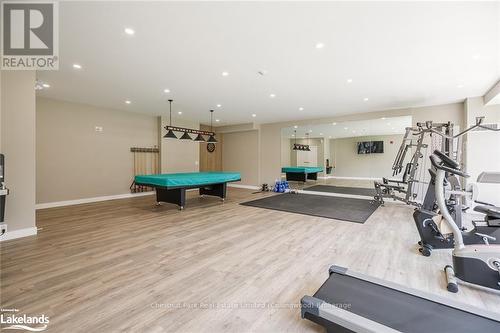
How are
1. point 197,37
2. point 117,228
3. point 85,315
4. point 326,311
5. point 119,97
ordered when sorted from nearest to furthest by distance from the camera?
1. point 326,311
2. point 85,315
3. point 197,37
4. point 117,228
5. point 119,97

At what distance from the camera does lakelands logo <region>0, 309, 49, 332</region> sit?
1.61m

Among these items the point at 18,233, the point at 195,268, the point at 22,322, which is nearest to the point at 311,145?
the point at 195,268

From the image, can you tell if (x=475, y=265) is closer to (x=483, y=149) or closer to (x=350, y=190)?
(x=483, y=149)

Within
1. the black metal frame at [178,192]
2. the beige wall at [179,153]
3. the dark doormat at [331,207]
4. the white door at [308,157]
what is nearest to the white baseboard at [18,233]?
the black metal frame at [178,192]

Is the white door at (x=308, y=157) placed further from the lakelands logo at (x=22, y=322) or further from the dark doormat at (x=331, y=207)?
the lakelands logo at (x=22, y=322)

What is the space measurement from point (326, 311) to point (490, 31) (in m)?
3.76

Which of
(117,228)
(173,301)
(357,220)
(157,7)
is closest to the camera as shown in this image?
(173,301)

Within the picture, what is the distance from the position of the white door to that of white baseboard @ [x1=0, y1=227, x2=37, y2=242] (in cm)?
864

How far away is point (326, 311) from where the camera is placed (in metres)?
1.54

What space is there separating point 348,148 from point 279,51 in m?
6.57

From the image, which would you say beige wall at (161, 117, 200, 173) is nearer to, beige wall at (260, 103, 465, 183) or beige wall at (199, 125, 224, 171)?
beige wall at (199, 125, 224, 171)

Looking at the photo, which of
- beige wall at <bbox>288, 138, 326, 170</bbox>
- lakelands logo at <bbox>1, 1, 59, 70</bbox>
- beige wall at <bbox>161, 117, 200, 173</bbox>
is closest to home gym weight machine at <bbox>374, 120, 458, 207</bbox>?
beige wall at <bbox>288, 138, 326, 170</bbox>

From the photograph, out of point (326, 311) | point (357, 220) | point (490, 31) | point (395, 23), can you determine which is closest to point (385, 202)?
point (357, 220)

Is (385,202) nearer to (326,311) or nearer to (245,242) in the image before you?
(245,242)
